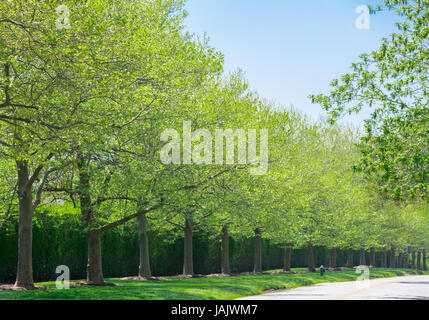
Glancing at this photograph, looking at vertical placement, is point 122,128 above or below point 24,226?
above

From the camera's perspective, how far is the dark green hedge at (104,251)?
2458 cm

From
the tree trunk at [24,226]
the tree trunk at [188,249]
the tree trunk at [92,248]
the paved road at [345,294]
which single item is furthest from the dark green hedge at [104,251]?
the paved road at [345,294]

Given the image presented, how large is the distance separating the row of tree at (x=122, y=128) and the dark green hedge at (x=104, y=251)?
1.67m

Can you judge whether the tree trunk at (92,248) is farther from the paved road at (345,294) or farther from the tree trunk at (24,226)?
the paved road at (345,294)

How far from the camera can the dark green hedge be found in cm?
2458

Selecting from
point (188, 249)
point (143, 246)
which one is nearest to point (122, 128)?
point (143, 246)

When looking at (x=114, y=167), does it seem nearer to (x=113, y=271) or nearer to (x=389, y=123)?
(x=389, y=123)

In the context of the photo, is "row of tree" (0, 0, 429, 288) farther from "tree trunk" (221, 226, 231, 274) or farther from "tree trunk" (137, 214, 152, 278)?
"tree trunk" (221, 226, 231, 274)

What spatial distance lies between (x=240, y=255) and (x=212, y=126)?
82.5 feet

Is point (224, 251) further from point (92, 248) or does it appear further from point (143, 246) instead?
point (92, 248)

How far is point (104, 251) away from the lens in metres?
29.9

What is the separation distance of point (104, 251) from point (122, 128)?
14536 millimetres

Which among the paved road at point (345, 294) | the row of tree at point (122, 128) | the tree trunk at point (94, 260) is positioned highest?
the row of tree at point (122, 128)
